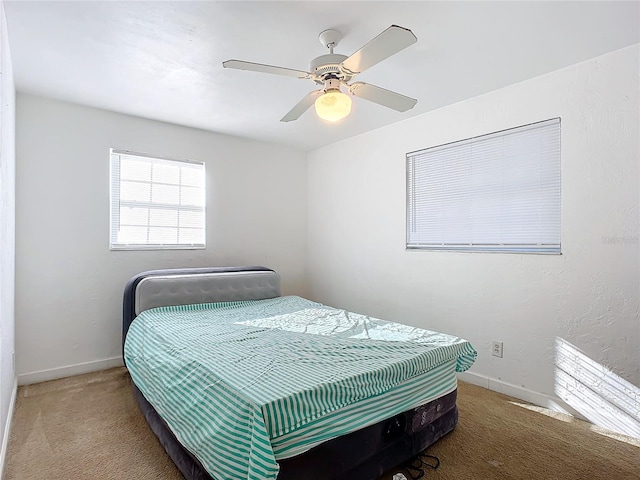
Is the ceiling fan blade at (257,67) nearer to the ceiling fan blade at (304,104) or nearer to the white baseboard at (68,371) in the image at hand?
the ceiling fan blade at (304,104)

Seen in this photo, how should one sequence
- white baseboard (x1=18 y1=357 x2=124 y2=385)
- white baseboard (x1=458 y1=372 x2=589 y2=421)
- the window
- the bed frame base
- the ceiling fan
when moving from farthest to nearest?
the window, white baseboard (x1=18 y1=357 x2=124 y2=385), white baseboard (x1=458 y1=372 x2=589 y2=421), the ceiling fan, the bed frame base

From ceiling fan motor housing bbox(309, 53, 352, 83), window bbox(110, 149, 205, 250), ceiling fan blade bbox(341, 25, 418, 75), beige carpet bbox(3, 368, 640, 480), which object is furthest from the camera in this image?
window bbox(110, 149, 205, 250)

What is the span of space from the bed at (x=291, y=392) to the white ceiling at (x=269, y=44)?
5.86 feet

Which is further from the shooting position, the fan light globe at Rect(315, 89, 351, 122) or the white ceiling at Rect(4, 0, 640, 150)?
the fan light globe at Rect(315, 89, 351, 122)

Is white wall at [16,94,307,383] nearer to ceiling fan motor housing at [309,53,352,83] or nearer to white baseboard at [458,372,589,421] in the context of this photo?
ceiling fan motor housing at [309,53,352,83]

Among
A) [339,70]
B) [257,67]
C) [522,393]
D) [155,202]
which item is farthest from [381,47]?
[155,202]

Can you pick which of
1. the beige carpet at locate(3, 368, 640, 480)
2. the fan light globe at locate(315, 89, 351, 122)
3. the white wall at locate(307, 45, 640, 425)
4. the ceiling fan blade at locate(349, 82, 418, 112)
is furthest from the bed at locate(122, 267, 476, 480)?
the ceiling fan blade at locate(349, 82, 418, 112)

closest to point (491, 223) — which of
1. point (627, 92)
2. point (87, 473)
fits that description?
point (627, 92)

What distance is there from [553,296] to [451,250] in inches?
33.8

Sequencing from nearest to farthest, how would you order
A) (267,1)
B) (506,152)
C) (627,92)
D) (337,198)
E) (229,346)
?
(267,1), (229,346), (627,92), (506,152), (337,198)

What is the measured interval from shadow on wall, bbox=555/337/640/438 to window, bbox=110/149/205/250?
3.41 metres

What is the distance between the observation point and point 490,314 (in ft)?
9.34

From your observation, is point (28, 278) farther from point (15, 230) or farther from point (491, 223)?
point (491, 223)

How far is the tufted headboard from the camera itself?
2.96 meters
